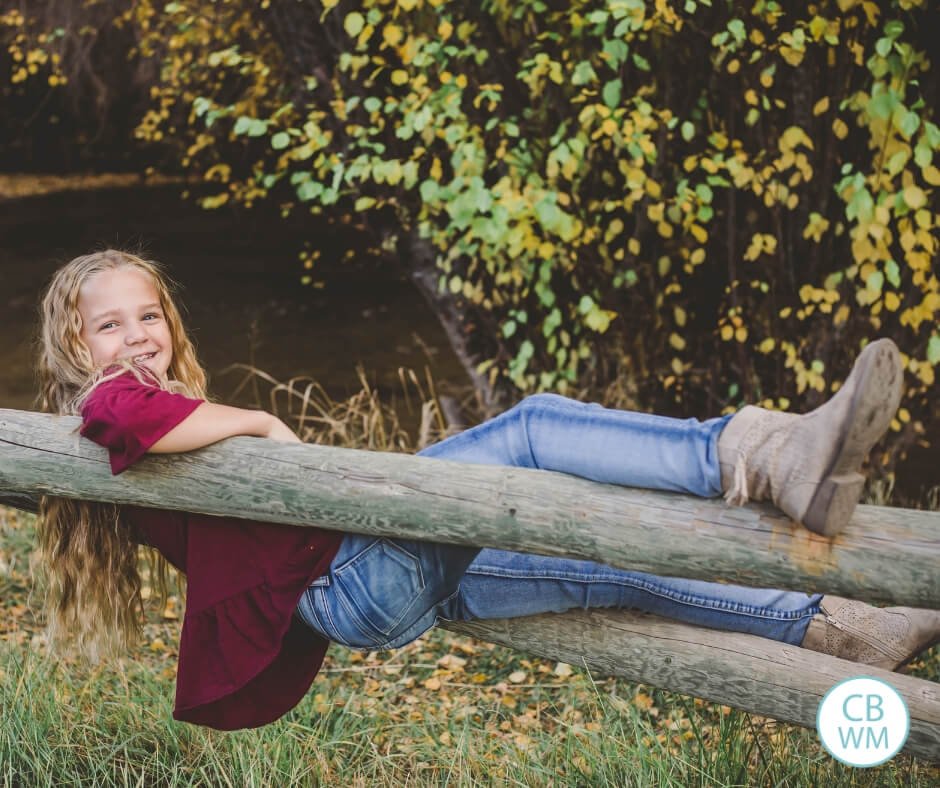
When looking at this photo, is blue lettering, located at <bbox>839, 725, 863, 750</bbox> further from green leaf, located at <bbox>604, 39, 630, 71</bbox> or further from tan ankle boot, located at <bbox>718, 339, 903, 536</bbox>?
green leaf, located at <bbox>604, 39, 630, 71</bbox>

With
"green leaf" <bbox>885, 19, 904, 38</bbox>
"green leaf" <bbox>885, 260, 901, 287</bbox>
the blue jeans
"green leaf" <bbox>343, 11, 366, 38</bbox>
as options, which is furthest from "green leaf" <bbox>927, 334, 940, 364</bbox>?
"green leaf" <bbox>343, 11, 366, 38</bbox>

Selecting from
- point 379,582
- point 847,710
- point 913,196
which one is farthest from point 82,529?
point 913,196

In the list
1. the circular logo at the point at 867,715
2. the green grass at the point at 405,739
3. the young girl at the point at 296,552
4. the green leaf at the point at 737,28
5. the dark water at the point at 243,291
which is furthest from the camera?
the dark water at the point at 243,291

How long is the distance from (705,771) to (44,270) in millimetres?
11564

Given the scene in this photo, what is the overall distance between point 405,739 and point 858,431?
178cm

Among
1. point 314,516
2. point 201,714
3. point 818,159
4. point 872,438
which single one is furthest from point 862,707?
point 818,159

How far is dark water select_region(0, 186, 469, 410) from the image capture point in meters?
8.95

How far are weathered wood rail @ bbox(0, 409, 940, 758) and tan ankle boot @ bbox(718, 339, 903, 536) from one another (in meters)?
0.06

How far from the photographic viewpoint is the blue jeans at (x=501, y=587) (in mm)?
1908

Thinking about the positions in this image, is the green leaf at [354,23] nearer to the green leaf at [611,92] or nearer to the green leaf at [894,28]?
the green leaf at [611,92]

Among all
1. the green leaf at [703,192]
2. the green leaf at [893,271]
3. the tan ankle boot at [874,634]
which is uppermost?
the green leaf at [703,192]

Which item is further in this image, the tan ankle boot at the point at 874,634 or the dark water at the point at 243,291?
the dark water at the point at 243,291

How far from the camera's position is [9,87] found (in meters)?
15.6

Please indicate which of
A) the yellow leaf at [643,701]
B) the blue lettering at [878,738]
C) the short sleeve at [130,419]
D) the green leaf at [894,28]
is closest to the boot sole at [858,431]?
the blue lettering at [878,738]
